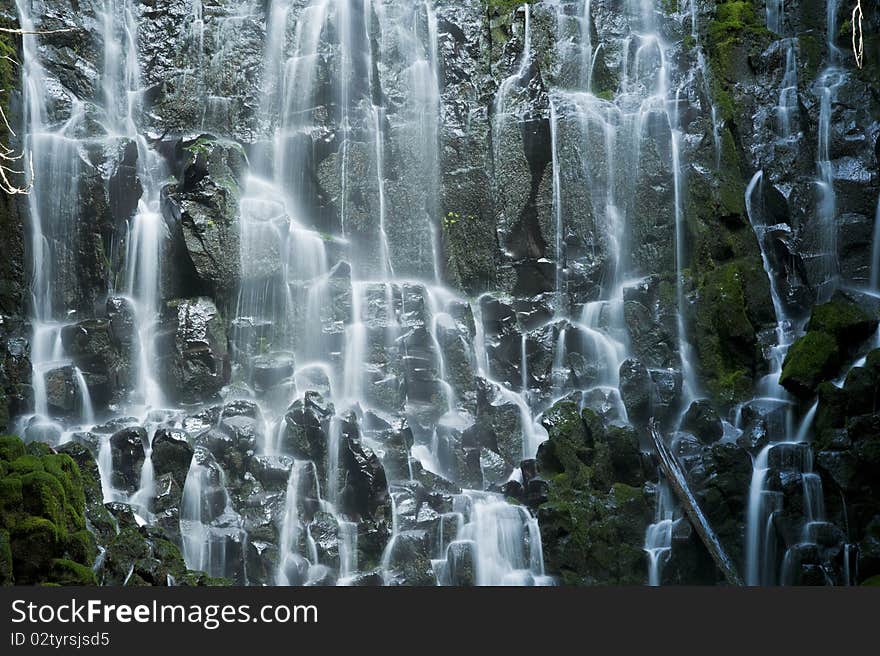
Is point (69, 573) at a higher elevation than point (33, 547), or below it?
below

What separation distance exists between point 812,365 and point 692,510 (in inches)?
157

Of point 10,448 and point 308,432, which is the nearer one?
point 10,448

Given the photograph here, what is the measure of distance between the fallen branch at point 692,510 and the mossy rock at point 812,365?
2.74 meters

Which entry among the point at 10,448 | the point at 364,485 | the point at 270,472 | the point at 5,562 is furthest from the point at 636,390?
the point at 5,562

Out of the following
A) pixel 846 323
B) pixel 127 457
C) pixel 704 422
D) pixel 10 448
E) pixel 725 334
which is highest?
pixel 725 334

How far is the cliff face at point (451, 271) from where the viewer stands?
17188 mm

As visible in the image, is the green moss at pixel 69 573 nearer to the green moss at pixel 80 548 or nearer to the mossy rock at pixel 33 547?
the mossy rock at pixel 33 547

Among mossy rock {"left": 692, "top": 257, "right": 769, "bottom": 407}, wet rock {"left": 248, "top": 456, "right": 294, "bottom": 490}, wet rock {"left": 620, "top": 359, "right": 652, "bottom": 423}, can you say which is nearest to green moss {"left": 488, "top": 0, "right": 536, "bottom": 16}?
mossy rock {"left": 692, "top": 257, "right": 769, "bottom": 407}

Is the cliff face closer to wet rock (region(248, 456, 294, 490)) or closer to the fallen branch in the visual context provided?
wet rock (region(248, 456, 294, 490))

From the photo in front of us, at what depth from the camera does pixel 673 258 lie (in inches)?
925

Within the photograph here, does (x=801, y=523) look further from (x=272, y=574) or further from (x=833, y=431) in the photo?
(x=272, y=574)

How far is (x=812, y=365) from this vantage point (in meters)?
18.3

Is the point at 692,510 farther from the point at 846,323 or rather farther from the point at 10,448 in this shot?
the point at 10,448

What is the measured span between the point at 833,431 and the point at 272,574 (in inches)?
385
